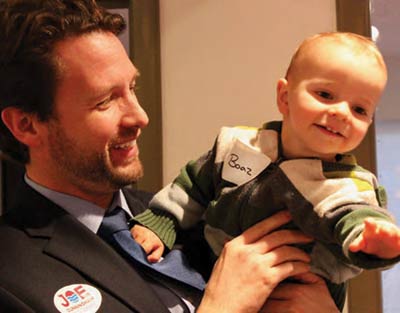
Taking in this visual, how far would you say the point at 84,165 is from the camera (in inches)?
44.1

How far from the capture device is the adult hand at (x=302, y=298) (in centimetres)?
101

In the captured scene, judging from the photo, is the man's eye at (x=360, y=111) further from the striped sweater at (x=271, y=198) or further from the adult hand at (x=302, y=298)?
the adult hand at (x=302, y=298)

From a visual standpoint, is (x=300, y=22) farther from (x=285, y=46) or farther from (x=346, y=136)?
(x=346, y=136)

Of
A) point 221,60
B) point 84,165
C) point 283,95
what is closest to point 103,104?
point 84,165

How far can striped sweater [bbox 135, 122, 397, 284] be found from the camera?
89 cm

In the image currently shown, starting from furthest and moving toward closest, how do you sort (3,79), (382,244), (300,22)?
(300,22), (3,79), (382,244)

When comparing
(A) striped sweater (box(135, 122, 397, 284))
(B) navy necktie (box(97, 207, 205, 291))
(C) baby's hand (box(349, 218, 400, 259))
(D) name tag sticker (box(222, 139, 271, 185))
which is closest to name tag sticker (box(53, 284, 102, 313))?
(B) navy necktie (box(97, 207, 205, 291))

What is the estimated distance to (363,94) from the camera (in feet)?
3.04

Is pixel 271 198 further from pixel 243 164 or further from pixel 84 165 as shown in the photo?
pixel 84 165

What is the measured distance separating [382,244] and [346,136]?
0.80ft

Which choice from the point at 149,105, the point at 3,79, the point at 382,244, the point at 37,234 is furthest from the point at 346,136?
the point at 149,105

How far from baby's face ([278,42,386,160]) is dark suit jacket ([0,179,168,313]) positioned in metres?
0.47

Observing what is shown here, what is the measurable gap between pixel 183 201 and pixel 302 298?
0.36 m

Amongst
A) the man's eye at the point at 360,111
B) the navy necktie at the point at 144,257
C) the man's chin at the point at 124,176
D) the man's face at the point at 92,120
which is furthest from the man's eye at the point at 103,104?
the man's eye at the point at 360,111
